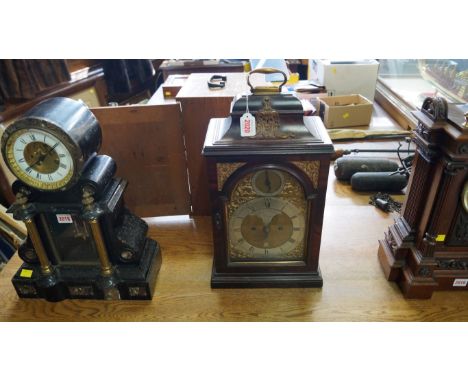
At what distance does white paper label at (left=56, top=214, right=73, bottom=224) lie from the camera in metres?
1.29

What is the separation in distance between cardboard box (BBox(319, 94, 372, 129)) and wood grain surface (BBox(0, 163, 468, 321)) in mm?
1183

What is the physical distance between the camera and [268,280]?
1418 millimetres

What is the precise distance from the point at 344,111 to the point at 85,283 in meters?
2.02

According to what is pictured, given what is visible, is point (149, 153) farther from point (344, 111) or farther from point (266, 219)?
point (344, 111)

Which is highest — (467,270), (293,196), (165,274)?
(293,196)

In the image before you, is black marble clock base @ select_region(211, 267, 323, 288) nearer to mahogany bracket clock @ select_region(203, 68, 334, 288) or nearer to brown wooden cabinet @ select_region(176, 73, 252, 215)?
mahogany bracket clock @ select_region(203, 68, 334, 288)

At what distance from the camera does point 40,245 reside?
1330mm

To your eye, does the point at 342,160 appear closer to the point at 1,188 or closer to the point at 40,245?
the point at 40,245

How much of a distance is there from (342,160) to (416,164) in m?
0.77

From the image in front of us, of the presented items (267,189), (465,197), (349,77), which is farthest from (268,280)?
(349,77)

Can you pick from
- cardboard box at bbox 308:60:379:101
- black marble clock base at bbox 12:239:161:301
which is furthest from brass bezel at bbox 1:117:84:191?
cardboard box at bbox 308:60:379:101

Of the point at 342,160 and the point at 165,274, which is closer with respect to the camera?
the point at 165,274

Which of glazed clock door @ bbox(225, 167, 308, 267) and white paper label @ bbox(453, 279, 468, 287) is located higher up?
glazed clock door @ bbox(225, 167, 308, 267)

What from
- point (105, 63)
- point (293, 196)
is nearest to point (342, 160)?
point (293, 196)
